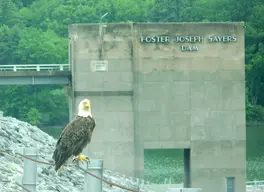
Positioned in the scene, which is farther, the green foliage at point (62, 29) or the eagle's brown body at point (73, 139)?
the green foliage at point (62, 29)

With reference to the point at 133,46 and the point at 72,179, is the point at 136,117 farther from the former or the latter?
the point at 72,179

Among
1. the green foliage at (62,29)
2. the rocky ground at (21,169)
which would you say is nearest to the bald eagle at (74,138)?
the rocky ground at (21,169)

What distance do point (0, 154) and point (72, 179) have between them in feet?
7.33

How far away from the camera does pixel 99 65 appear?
45.7 meters

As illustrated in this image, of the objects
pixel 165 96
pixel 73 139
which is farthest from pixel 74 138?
pixel 165 96

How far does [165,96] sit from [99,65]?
296 cm

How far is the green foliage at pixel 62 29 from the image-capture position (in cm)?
9850

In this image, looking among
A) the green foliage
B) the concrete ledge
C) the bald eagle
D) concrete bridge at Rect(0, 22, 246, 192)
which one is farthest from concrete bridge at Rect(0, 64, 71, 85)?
the green foliage

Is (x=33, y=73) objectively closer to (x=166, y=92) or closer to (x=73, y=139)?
(x=166, y=92)

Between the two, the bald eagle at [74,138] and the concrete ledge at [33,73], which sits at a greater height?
the concrete ledge at [33,73]

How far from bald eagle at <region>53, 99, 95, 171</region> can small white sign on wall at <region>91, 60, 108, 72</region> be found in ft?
87.3

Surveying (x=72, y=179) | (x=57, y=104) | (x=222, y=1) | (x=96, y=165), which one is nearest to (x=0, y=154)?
(x=72, y=179)

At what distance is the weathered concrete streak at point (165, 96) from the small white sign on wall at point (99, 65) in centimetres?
14

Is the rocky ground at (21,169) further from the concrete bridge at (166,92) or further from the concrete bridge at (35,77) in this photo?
the concrete bridge at (35,77)
